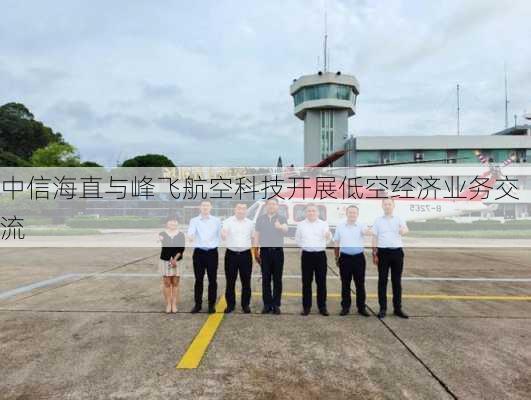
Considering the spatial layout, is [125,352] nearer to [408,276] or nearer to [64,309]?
[64,309]

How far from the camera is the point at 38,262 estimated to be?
11.6 m

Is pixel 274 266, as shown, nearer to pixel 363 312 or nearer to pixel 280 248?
pixel 280 248

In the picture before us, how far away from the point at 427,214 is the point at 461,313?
33.9ft

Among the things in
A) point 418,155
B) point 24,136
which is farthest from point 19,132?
point 418,155

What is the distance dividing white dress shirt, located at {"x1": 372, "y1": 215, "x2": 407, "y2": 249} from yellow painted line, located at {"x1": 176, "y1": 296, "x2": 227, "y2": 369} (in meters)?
2.96

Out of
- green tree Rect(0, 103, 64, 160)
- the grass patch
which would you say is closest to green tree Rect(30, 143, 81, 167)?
green tree Rect(0, 103, 64, 160)

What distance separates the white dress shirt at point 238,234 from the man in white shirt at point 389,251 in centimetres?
214

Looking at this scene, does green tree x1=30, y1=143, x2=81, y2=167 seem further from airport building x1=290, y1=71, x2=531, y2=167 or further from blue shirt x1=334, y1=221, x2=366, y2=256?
blue shirt x1=334, y1=221, x2=366, y2=256

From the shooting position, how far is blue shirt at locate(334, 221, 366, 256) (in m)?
5.98

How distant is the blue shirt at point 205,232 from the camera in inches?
234

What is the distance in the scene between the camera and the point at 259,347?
4695 mm

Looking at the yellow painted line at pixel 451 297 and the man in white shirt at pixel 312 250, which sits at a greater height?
the man in white shirt at pixel 312 250

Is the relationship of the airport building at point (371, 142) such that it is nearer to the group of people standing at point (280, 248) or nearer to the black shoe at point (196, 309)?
the group of people standing at point (280, 248)

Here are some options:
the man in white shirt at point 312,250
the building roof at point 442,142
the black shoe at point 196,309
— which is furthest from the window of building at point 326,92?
the black shoe at point 196,309
